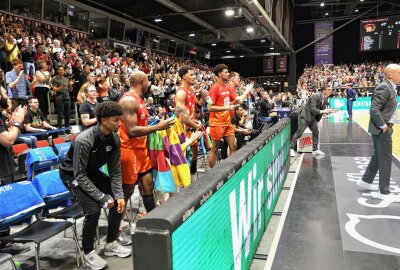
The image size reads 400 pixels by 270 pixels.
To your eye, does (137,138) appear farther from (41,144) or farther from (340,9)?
(340,9)

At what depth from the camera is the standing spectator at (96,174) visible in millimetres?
2920

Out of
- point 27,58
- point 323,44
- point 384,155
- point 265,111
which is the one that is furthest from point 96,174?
point 323,44

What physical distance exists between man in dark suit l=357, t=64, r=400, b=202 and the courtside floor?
334mm

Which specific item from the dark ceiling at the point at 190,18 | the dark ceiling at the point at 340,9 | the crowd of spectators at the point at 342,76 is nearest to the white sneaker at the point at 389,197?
the dark ceiling at the point at 190,18

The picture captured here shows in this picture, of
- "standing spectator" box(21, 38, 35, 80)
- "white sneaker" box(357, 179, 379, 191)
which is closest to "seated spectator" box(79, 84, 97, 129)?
"white sneaker" box(357, 179, 379, 191)

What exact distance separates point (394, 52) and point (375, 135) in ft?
84.8

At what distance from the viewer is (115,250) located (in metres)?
3.32

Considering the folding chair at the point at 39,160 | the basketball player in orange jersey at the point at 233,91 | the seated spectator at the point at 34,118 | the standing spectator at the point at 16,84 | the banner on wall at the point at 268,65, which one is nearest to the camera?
the folding chair at the point at 39,160

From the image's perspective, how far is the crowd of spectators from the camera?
22.3 metres

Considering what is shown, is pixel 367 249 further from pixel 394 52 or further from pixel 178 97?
pixel 394 52

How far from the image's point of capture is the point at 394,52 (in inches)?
1044

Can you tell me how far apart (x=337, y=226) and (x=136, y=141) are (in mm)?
2501

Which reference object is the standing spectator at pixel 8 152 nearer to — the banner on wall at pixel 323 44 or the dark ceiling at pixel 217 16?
the dark ceiling at pixel 217 16

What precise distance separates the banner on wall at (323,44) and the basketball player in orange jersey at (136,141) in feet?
91.8
